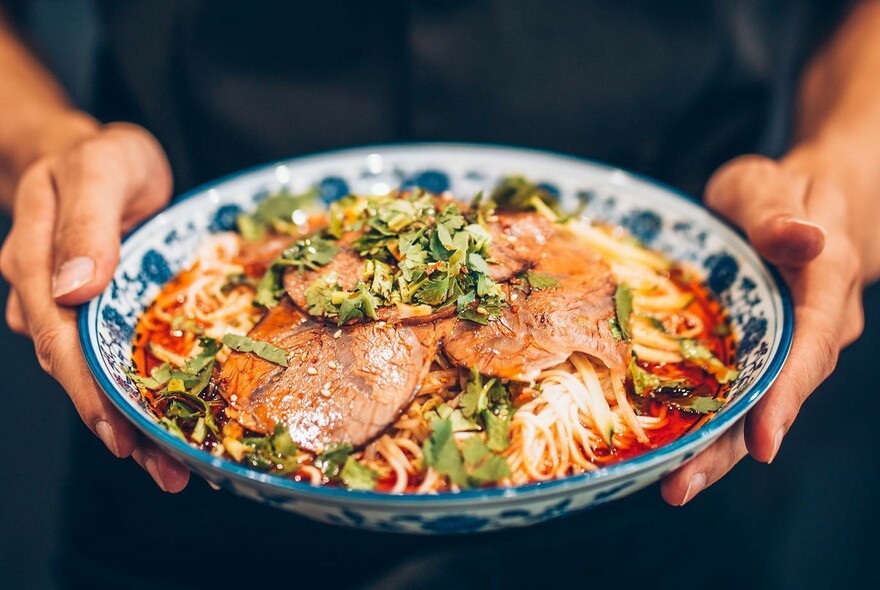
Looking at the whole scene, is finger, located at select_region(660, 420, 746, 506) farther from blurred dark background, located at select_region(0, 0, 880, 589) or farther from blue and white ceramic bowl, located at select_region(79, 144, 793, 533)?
blurred dark background, located at select_region(0, 0, 880, 589)

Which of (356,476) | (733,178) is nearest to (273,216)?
(356,476)

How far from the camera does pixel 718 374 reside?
2.34 metres

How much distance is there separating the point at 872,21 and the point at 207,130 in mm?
3368

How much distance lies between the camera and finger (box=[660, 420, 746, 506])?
1959mm

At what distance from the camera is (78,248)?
2.32 metres

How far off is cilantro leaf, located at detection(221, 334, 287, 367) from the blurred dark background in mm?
1377

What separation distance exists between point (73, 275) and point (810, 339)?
7.76 ft

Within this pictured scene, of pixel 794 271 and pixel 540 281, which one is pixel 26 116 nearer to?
pixel 540 281

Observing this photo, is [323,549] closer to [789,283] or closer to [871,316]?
[789,283]

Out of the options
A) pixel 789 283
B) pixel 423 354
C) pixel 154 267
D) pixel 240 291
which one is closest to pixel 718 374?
pixel 789 283

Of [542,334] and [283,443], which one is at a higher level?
[542,334]

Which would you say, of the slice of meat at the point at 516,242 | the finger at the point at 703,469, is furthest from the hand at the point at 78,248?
the finger at the point at 703,469

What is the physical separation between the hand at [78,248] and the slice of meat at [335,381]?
31 cm

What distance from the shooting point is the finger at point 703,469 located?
1.96m
